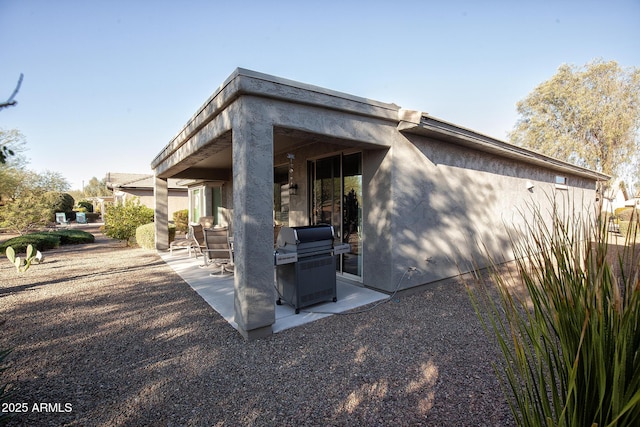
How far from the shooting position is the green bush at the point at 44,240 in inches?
406

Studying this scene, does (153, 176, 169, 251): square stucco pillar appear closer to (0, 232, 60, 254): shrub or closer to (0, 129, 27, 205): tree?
(0, 232, 60, 254): shrub

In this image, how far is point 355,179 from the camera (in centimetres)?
616

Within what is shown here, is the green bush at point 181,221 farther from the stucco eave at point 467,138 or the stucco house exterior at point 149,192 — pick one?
the stucco eave at point 467,138

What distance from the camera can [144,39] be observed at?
6.99m

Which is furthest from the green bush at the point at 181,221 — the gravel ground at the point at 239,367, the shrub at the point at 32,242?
the gravel ground at the point at 239,367

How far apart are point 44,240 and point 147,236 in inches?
156

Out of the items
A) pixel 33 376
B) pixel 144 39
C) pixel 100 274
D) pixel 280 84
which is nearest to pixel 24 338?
pixel 33 376

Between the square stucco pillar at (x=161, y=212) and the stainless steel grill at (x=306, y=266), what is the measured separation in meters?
7.55

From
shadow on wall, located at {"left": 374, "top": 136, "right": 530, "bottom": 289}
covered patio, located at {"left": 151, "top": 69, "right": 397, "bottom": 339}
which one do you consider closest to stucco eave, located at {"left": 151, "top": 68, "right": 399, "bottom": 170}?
covered patio, located at {"left": 151, "top": 69, "right": 397, "bottom": 339}

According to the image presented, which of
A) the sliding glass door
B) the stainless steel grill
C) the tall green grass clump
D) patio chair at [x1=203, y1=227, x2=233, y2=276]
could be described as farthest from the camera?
patio chair at [x1=203, y1=227, x2=233, y2=276]

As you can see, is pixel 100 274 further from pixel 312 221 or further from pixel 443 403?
pixel 443 403

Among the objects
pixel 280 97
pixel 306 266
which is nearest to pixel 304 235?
pixel 306 266

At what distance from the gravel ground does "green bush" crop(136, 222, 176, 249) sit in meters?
5.97

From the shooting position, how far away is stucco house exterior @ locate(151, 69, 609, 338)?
12.3 ft
